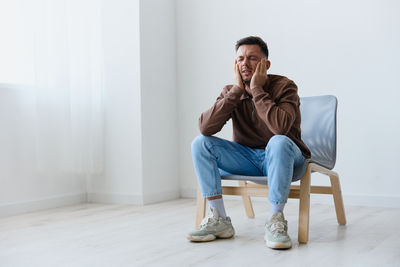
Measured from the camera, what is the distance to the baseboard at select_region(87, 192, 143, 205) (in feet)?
11.8

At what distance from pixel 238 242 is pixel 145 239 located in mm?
444

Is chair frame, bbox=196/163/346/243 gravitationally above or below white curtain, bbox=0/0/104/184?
below

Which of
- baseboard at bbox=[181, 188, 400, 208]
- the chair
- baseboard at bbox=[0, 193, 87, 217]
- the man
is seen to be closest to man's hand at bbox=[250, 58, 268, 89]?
the man

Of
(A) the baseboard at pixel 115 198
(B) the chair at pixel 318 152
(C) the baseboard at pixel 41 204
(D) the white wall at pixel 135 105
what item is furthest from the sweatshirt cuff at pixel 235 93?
(C) the baseboard at pixel 41 204

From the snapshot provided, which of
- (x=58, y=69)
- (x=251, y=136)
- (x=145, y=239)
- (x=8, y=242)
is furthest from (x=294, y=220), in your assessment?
(x=58, y=69)

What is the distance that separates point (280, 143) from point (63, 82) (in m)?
2.02

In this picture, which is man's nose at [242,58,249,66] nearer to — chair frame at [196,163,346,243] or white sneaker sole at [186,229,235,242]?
→ chair frame at [196,163,346,243]

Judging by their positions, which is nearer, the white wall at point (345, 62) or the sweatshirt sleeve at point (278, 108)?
the sweatshirt sleeve at point (278, 108)

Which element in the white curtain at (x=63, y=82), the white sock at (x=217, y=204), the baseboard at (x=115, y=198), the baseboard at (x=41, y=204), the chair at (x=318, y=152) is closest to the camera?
the white sock at (x=217, y=204)

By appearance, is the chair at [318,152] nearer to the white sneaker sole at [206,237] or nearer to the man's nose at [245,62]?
the white sneaker sole at [206,237]

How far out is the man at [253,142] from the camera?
209cm

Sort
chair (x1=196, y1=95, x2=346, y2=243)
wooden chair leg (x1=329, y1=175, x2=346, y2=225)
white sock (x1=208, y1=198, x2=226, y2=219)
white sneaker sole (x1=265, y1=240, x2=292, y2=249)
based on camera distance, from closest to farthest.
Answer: white sneaker sole (x1=265, y1=240, x2=292, y2=249) → white sock (x1=208, y1=198, x2=226, y2=219) → chair (x1=196, y1=95, x2=346, y2=243) → wooden chair leg (x1=329, y1=175, x2=346, y2=225)

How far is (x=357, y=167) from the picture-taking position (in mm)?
3324

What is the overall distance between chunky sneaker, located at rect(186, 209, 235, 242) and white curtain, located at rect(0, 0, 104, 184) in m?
1.60
